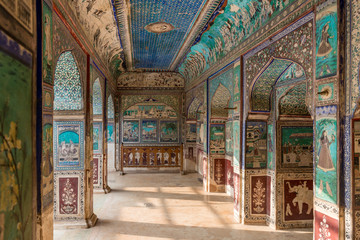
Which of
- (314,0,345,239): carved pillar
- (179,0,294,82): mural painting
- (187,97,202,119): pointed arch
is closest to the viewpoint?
(314,0,345,239): carved pillar

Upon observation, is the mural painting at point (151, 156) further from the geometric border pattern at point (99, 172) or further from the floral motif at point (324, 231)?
the floral motif at point (324, 231)

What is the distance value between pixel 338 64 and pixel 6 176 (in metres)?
3.64

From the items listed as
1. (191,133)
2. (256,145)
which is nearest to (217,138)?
(256,145)

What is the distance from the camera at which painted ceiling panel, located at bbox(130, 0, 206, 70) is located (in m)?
5.68

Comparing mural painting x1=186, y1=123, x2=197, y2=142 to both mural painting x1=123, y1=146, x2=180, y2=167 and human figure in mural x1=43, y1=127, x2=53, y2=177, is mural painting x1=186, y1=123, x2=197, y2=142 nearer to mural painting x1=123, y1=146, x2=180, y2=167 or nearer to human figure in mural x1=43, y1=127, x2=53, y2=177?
mural painting x1=123, y1=146, x2=180, y2=167

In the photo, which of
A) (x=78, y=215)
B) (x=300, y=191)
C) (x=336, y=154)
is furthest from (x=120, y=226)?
(x=336, y=154)

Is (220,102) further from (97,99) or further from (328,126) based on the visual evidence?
(328,126)

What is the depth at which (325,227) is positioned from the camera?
3.51 m

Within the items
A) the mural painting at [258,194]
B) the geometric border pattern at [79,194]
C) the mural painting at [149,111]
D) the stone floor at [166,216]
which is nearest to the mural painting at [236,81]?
the mural painting at [258,194]

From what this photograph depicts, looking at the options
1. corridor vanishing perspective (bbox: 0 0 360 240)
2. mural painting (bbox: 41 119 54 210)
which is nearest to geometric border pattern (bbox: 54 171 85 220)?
corridor vanishing perspective (bbox: 0 0 360 240)

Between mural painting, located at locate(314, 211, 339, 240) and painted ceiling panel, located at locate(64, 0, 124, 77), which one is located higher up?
painted ceiling panel, located at locate(64, 0, 124, 77)

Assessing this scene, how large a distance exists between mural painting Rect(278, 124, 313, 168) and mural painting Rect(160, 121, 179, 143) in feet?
25.4

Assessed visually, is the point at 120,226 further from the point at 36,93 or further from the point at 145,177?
the point at 145,177

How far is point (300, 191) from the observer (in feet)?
19.7
